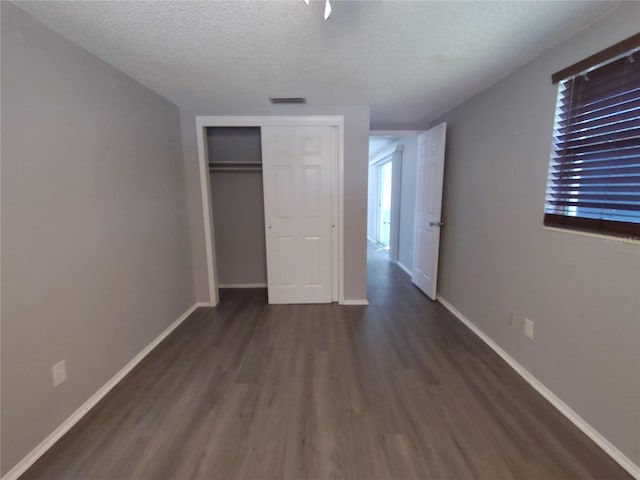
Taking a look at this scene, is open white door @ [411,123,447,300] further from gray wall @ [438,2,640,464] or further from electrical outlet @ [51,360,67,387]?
electrical outlet @ [51,360,67,387]

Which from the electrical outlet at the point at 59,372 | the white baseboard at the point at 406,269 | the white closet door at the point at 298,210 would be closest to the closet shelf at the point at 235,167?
the white closet door at the point at 298,210

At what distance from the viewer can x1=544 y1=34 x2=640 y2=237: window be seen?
127cm

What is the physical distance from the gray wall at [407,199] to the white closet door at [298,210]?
1.77 m

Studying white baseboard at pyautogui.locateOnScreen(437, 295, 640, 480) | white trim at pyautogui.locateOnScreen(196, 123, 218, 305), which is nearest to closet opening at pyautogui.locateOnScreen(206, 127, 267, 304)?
white trim at pyautogui.locateOnScreen(196, 123, 218, 305)

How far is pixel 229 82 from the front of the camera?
85.9 inches

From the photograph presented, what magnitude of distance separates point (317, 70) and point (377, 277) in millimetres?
3074

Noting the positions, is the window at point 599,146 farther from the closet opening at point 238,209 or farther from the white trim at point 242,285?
the white trim at point 242,285

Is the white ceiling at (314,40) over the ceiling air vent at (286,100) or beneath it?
beneath

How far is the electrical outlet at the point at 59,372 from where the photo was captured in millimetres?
1438

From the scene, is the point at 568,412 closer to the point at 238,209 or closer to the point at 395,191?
the point at 238,209

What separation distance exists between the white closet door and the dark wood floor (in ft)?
2.53

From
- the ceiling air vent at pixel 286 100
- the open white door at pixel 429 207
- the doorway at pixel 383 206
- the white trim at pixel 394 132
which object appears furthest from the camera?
the doorway at pixel 383 206

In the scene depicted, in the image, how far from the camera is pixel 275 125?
2.84 metres

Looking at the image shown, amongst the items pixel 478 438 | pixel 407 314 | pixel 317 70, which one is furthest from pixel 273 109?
pixel 478 438
